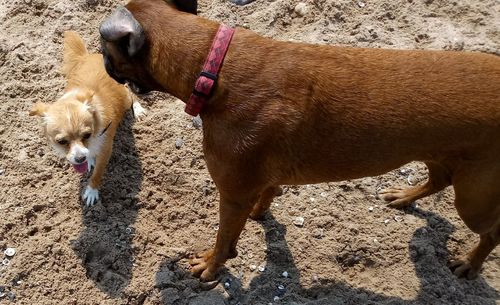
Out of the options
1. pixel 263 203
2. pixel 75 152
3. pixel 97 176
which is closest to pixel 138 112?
pixel 97 176

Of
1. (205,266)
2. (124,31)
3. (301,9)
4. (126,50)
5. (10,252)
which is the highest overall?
(124,31)

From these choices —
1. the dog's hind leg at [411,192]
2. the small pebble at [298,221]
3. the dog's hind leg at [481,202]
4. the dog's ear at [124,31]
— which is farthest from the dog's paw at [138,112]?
the dog's hind leg at [481,202]

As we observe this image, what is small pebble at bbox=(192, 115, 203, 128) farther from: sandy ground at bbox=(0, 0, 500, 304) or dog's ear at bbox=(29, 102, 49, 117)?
dog's ear at bbox=(29, 102, 49, 117)

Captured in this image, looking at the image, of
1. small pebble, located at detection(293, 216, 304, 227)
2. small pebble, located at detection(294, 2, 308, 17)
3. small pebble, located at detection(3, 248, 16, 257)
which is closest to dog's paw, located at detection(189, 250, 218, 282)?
small pebble, located at detection(293, 216, 304, 227)

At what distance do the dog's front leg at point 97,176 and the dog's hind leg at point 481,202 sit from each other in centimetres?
251

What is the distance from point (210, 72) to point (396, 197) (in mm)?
2176

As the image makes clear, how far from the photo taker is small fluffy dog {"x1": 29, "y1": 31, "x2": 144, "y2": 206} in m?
3.78

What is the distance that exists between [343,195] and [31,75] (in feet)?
9.61

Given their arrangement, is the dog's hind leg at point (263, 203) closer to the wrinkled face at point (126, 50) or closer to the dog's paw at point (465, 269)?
the wrinkled face at point (126, 50)

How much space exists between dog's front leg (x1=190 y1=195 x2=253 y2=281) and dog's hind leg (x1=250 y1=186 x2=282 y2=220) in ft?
1.37

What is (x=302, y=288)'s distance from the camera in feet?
12.7

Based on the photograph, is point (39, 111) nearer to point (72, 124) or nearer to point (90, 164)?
point (72, 124)

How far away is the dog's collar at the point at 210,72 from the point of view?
2730 millimetres

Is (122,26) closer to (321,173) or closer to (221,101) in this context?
(221,101)
